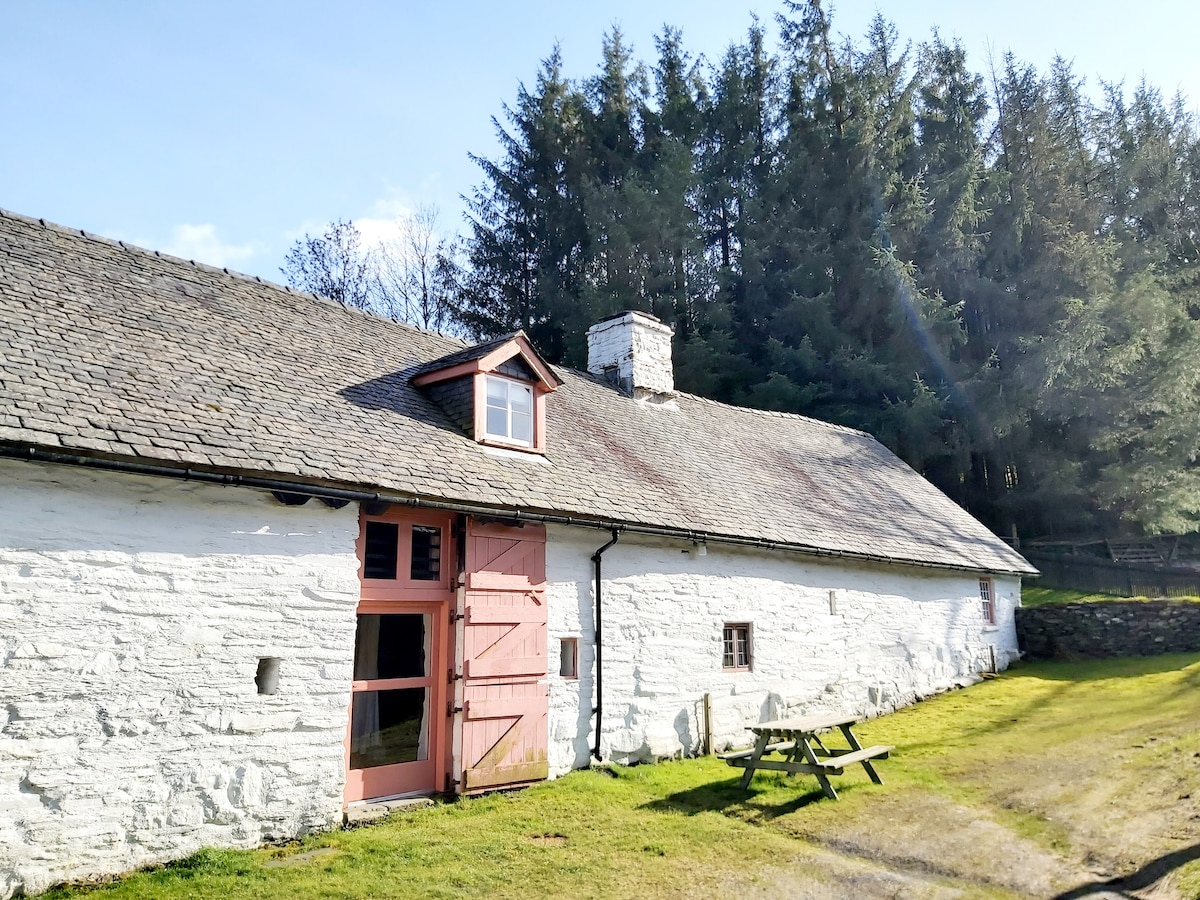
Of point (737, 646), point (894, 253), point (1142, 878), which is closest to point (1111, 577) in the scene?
point (894, 253)

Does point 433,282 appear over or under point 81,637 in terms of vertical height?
over

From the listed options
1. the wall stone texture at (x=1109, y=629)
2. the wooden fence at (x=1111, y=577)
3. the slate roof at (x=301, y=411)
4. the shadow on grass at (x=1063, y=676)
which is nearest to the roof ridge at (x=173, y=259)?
the slate roof at (x=301, y=411)

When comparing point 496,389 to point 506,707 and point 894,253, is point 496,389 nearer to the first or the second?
point 506,707

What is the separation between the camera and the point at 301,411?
9594 millimetres

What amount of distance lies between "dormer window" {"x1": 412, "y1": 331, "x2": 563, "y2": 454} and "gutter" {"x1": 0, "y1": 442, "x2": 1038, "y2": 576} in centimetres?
157

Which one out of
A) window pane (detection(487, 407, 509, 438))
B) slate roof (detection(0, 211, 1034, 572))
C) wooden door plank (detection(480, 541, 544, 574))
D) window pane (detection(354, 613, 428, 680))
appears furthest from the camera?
window pane (detection(487, 407, 509, 438))

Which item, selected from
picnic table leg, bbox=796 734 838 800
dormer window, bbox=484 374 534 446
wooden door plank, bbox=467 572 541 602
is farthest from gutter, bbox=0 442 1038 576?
picnic table leg, bbox=796 734 838 800

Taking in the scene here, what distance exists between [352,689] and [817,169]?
88.1 ft

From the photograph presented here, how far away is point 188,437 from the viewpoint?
7906 millimetres

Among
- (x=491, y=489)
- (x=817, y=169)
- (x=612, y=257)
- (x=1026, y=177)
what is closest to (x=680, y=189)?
(x=612, y=257)

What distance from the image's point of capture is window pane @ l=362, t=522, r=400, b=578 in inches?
359

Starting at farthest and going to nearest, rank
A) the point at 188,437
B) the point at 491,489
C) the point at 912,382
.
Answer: the point at 912,382, the point at 491,489, the point at 188,437

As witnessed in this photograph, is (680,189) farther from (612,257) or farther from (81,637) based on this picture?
(81,637)

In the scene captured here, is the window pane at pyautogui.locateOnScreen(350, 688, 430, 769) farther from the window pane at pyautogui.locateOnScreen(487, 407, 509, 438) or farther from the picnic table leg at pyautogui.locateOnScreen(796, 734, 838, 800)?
the picnic table leg at pyautogui.locateOnScreen(796, 734, 838, 800)
